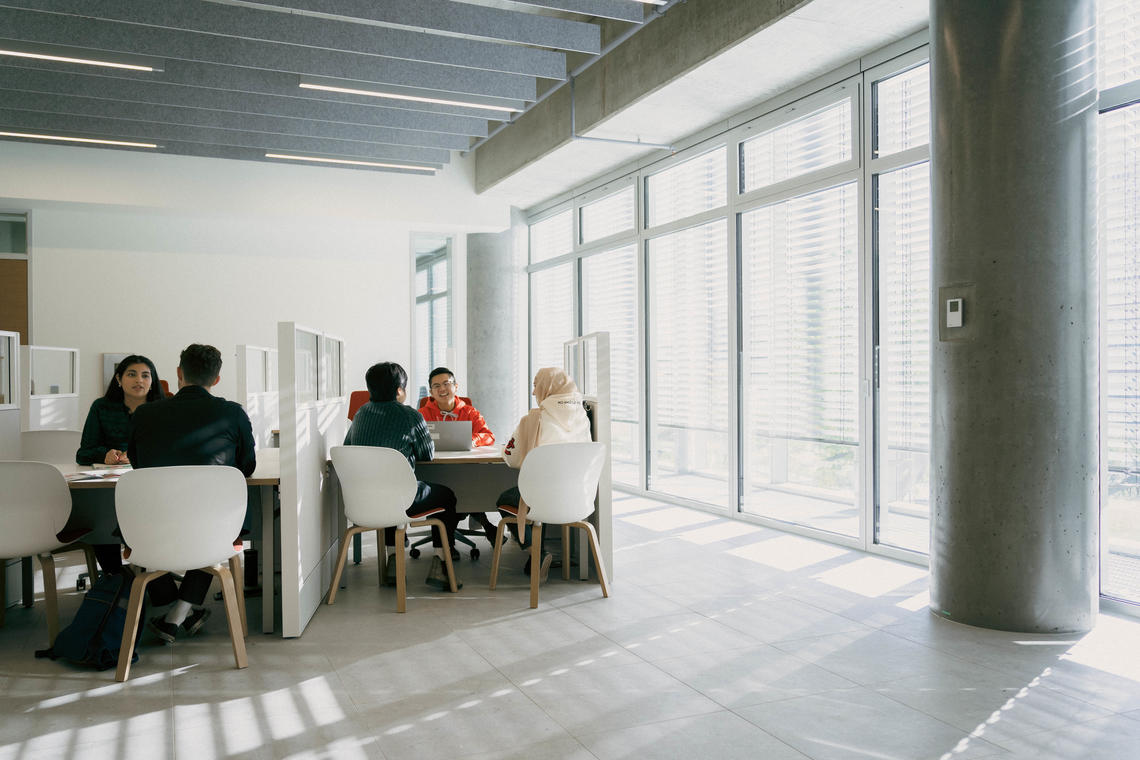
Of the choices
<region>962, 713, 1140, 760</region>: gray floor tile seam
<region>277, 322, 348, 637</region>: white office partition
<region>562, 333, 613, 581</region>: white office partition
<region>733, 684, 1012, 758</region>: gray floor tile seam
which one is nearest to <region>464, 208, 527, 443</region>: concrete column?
<region>277, 322, 348, 637</region>: white office partition

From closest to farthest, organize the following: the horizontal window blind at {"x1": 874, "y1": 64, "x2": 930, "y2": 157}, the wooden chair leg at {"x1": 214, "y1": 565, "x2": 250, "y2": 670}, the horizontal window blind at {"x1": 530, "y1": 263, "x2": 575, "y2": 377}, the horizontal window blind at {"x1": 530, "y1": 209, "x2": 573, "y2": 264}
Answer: the wooden chair leg at {"x1": 214, "y1": 565, "x2": 250, "y2": 670}, the horizontal window blind at {"x1": 874, "y1": 64, "x2": 930, "y2": 157}, the horizontal window blind at {"x1": 530, "y1": 209, "x2": 573, "y2": 264}, the horizontal window blind at {"x1": 530, "y1": 263, "x2": 575, "y2": 377}

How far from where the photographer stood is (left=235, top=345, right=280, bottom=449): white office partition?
5.91 metres

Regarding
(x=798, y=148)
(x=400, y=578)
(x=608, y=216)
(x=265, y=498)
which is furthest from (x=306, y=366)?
(x=608, y=216)

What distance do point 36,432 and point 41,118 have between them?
3.23 m

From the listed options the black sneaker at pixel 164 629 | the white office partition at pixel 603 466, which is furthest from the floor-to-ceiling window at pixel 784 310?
the black sneaker at pixel 164 629

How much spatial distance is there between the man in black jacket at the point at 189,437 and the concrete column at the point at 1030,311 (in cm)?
332

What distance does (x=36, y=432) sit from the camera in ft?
16.7

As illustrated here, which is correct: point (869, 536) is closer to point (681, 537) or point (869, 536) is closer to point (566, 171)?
point (681, 537)

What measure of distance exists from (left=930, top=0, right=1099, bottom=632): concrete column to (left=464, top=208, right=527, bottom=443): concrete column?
7.06 meters

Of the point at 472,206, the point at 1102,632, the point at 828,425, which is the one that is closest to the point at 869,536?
the point at 828,425

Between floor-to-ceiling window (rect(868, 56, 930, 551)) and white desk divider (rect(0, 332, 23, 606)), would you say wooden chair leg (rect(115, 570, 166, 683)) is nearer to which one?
white desk divider (rect(0, 332, 23, 606))

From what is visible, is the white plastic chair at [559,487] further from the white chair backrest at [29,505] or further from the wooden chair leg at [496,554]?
the white chair backrest at [29,505]

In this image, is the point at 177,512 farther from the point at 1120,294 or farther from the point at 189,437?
the point at 1120,294

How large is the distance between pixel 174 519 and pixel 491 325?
7.27 m
